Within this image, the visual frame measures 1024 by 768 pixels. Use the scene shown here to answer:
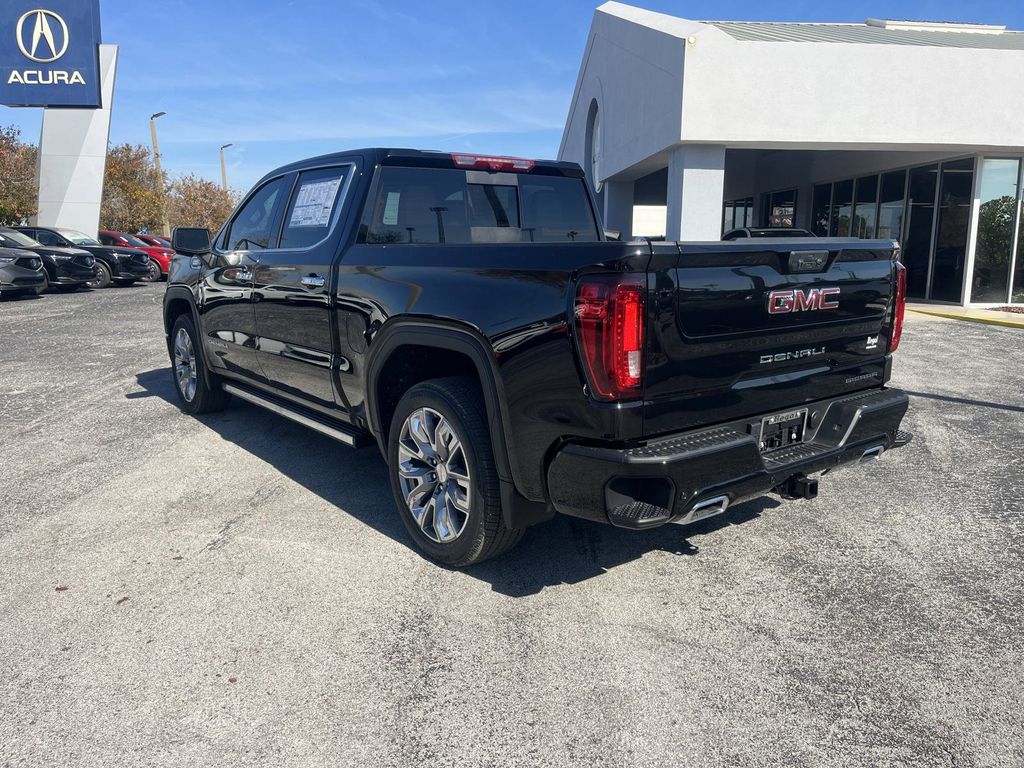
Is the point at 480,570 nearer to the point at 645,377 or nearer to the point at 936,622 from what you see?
the point at 645,377

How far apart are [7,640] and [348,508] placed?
5.81 feet

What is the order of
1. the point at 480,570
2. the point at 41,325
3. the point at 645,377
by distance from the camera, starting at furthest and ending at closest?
the point at 41,325 → the point at 480,570 → the point at 645,377

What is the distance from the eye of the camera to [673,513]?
2.91 meters

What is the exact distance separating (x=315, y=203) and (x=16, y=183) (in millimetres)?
32997

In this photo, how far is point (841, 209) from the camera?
69.4 feet

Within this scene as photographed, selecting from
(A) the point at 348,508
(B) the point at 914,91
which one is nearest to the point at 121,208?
(B) the point at 914,91

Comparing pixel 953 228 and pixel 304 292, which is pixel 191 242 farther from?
pixel 953 228

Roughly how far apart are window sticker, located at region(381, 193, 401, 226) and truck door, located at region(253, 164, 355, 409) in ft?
0.91

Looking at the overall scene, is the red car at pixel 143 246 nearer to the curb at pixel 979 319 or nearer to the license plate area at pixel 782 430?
the curb at pixel 979 319

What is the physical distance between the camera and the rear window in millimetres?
4379

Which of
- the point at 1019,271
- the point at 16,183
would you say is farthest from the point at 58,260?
the point at 1019,271

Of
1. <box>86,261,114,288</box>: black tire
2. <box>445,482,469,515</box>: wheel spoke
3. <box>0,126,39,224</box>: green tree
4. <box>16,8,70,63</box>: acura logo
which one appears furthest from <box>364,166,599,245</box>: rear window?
<box>0,126,39,224</box>: green tree

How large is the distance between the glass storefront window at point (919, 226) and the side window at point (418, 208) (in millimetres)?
15670

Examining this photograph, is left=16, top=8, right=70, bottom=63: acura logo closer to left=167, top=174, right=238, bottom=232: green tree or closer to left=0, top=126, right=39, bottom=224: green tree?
left=0, top=126, right=39, bottom=224: green tree
